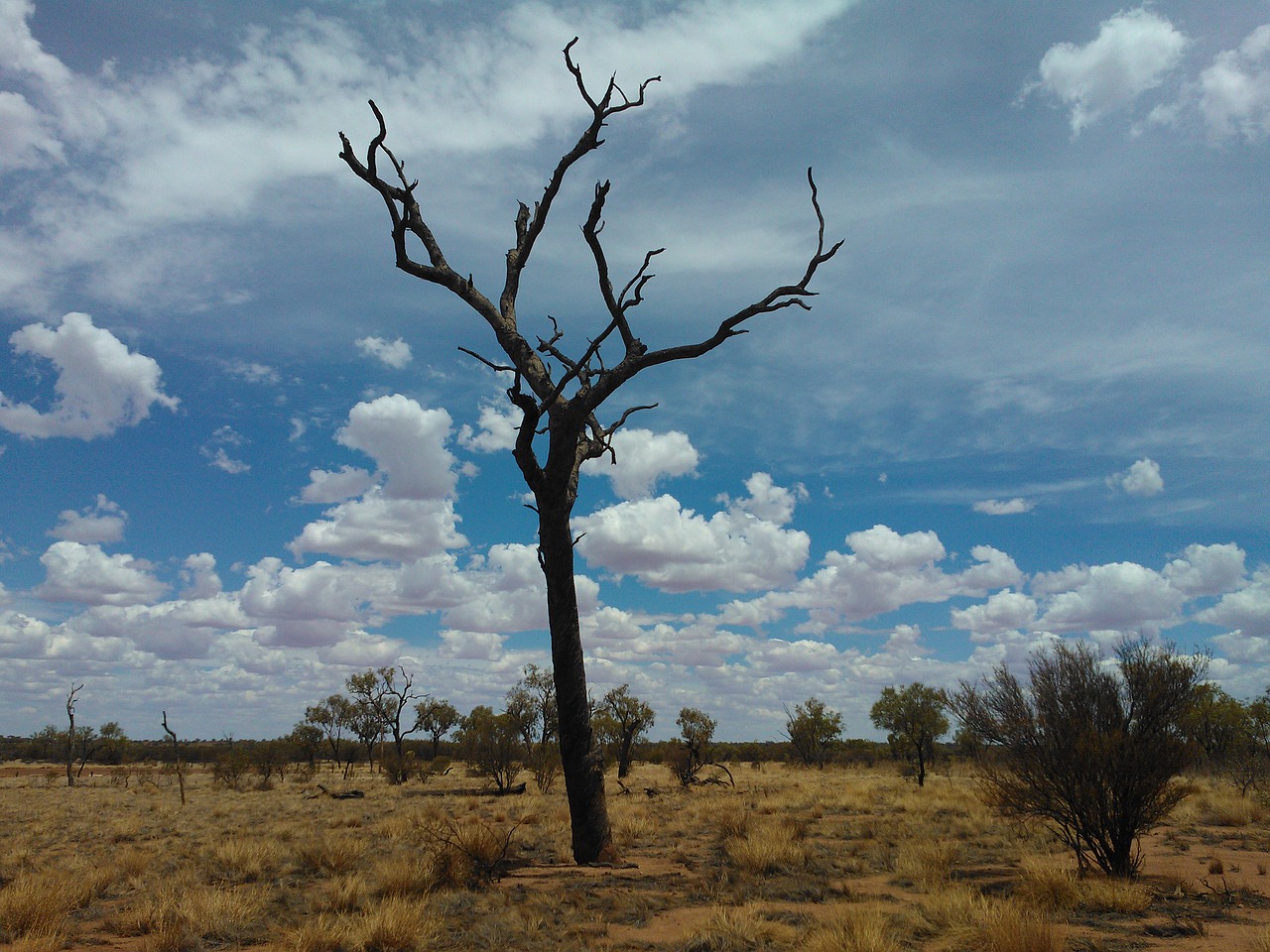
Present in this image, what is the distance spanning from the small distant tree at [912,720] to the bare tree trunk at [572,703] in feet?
114

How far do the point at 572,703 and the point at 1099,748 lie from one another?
7.25m

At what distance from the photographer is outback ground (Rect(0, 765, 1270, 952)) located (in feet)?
23.4

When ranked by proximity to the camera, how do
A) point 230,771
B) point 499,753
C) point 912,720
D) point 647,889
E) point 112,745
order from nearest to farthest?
point 647,889, point 499,753, point 230,771, point 912,720, point 112,745

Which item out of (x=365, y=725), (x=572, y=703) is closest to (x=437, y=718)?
(x=365, y=725)

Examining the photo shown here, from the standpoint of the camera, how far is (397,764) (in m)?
36.1

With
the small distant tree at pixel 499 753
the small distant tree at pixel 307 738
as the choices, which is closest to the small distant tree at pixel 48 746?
the small distant tree at pixel 307 738

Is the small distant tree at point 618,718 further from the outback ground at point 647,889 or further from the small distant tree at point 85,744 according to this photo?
the small distant tree at point 85,744

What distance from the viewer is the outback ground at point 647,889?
712cm

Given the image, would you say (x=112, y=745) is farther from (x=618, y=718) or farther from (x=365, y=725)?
(x=618, y=718)

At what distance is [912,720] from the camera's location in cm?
4450

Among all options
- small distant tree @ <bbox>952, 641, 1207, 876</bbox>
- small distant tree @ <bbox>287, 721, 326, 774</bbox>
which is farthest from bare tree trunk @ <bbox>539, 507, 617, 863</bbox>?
small distant tree @ <bbox>287, 721, 326, 774</bbox>

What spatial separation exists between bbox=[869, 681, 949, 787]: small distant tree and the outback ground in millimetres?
26210

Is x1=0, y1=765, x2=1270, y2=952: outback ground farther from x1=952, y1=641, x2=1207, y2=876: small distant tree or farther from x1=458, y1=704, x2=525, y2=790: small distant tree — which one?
x1=458, y1=704, x2=525, y2=790: small distant tree

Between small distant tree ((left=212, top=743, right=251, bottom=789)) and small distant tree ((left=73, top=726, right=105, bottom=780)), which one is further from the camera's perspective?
small distant tree ((left=73, top=726, right=105, bottom=780))
